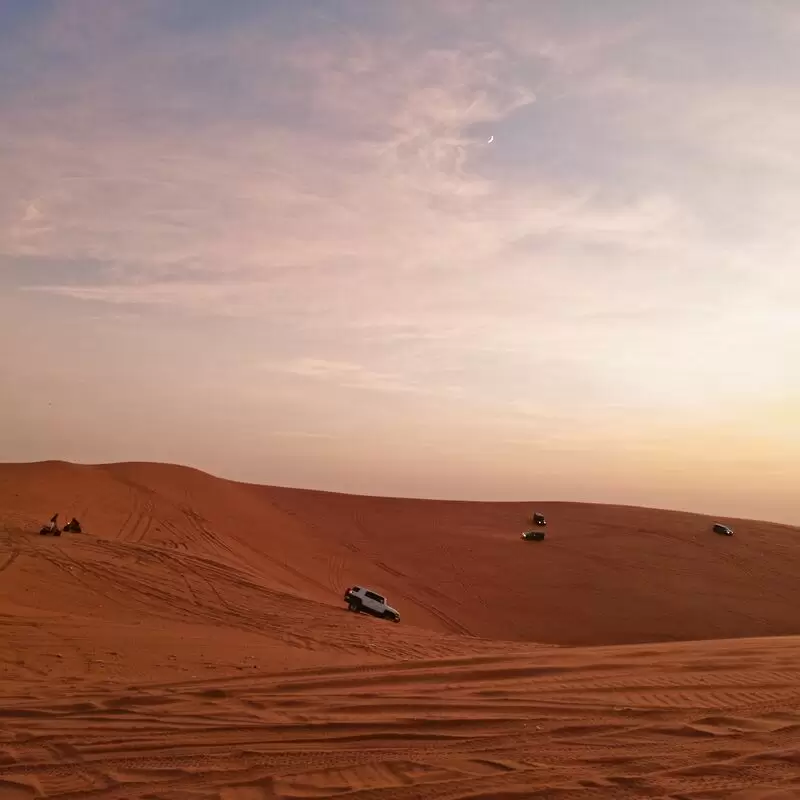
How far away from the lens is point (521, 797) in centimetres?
533

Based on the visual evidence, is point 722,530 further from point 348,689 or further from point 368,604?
point 348,689

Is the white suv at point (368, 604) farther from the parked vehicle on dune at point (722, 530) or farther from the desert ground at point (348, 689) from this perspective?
the parked vehicle on dune at point (722, 530)

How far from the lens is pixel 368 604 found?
20.8 m

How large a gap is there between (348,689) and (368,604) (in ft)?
41.1

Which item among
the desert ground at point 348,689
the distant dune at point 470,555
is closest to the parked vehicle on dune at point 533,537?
the distant dune at point 470,555

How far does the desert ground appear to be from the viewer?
18.7 feet

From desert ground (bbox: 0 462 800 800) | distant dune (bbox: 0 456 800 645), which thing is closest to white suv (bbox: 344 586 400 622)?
distant dune (bbox: 0 456 800 645)

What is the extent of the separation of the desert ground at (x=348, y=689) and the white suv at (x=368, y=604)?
78.0 inches

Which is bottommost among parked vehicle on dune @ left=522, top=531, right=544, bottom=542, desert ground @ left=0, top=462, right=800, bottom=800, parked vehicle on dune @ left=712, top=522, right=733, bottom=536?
desert ground @ left=0, top=462, right=800, bottom=800

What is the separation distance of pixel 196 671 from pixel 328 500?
1551 inches

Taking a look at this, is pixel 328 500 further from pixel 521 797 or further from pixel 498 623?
pixel 521 797

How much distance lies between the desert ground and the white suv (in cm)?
198

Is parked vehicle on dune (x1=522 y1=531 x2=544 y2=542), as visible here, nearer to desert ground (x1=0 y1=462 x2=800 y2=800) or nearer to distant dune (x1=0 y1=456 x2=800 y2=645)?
distant dune (x1=0 y1=456 x2=800 y2=645)

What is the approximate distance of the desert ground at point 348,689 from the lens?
5688 millimetres
